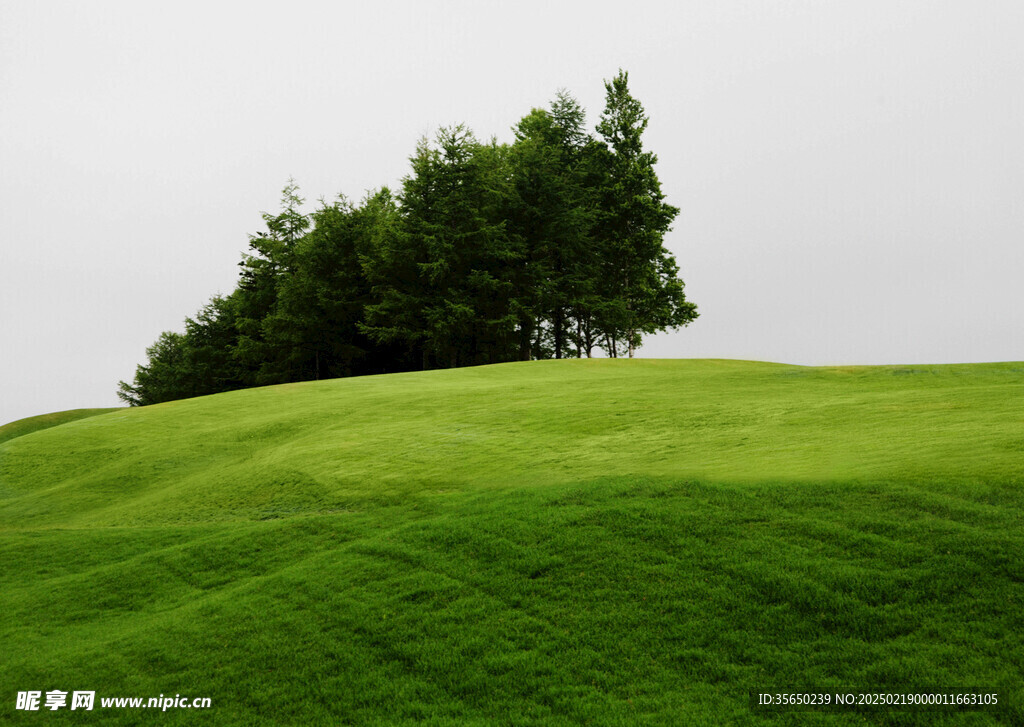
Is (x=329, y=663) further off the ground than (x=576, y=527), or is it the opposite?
(x=576, y=527)

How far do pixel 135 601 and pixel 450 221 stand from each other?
37.6m

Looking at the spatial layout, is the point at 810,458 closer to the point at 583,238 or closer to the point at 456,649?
the point at 456,649

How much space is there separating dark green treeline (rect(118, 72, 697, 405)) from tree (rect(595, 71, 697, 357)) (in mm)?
108

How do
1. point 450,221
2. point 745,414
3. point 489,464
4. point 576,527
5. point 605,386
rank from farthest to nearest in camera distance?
1. point 450,221
2. point 605,386
3. point 745,414
4. point 489,464
5. point 576,527

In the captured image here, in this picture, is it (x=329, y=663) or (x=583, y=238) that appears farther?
(x=583, y=238)

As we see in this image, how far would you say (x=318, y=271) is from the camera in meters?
48.7

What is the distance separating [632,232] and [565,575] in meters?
43.8

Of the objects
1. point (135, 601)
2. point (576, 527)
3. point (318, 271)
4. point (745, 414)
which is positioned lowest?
point (135, 601)

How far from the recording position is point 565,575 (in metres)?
7.98

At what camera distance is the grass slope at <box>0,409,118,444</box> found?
35750 mm

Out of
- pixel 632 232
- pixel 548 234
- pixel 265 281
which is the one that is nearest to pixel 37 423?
pixel 265 281

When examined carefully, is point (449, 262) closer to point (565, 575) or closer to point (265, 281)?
point (265, 281)

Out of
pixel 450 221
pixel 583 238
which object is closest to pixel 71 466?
pixel 450 221

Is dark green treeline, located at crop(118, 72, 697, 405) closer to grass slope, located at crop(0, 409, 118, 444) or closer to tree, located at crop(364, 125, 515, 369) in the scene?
tree, located at crop(364, 125, 515, 369)
